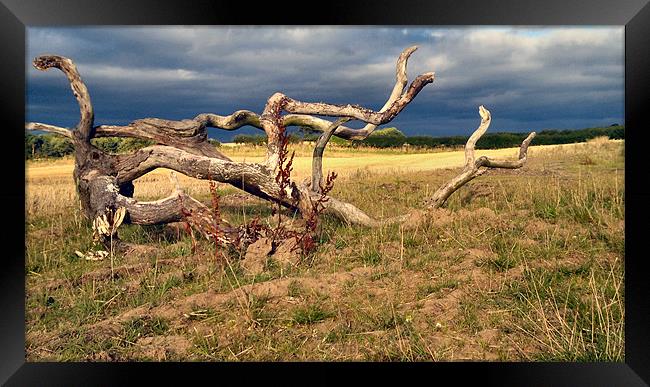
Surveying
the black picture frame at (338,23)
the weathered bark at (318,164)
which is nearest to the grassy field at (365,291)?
the black picture frame at (338,23)

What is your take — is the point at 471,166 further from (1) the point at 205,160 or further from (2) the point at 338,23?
(2) the point at 338,23

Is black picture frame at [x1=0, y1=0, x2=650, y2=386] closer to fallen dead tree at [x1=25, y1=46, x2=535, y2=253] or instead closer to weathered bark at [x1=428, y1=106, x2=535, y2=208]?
fallen dead tree at [x1=25, y1=46, x2=535, y2=253]

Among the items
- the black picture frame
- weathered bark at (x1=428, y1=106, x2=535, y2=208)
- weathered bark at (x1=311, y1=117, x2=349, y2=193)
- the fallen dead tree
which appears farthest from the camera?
weathered bark at (x1=428, y1=106, x2=535, y2=208)

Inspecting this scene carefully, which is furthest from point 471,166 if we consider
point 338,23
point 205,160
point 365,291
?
point 338,23

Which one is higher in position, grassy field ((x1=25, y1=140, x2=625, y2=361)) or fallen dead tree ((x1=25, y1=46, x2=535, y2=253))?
fallen dead tree ((x1=25, y1=46, x2=535, y2=253))

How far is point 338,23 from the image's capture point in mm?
4246

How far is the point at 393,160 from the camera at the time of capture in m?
12.6

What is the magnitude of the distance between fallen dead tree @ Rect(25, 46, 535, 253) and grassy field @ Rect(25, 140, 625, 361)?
0.39m

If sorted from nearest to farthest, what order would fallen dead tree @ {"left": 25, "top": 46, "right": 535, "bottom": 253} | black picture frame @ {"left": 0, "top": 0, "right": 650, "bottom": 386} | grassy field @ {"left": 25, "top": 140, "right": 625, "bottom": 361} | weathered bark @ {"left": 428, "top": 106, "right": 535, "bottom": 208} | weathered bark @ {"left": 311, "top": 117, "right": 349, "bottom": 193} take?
black picture frame @ {"left": 0, "top": 0, "right": 650, "bottom": 386} → grassy field @ {"left": 25, "top": 140, "right": 625, "bottom": 361} → fallen dead tree @ {"left": 25, "top": 46, "right": 535, "bottom": 253} → weathered bark @ {"left": 311, "top": 117, "right": 349, "bottom": 193} → weathered bark @ {"left": 428, "top": 106, "right": 535, "bottom": 208}

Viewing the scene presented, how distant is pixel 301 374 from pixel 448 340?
4.16ft

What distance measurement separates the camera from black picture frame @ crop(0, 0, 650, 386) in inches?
162

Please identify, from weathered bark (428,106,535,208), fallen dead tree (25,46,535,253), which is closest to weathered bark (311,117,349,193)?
fallen dead tree (25,46,535,253)

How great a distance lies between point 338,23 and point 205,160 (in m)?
3.53
